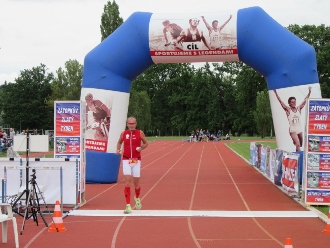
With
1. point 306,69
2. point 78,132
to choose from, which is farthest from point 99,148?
point 306,69

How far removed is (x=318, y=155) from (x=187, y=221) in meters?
3.88

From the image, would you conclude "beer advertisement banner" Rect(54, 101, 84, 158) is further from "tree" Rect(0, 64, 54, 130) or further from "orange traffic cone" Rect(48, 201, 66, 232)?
"tree" Rect(0, 64, 54, 130)

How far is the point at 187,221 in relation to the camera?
34.0 ft

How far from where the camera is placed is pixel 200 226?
983 centimetres

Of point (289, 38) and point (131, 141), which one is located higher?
point (289, 38)

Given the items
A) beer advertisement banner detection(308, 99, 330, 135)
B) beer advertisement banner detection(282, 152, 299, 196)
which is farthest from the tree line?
beer advertisement banner detection(308, 99, 330, 135)

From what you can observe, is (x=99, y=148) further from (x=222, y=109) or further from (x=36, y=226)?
(x=222, y=109)

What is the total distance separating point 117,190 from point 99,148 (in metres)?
1.86

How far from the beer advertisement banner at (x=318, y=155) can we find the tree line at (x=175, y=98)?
203 ft

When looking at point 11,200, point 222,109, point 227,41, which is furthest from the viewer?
point 222,109

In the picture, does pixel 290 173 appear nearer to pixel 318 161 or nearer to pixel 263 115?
pixel 318 161

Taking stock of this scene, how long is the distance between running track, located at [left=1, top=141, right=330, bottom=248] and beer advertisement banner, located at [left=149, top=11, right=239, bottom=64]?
407 centimetres

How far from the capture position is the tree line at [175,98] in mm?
81188

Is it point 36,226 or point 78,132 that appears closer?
point 36,226
